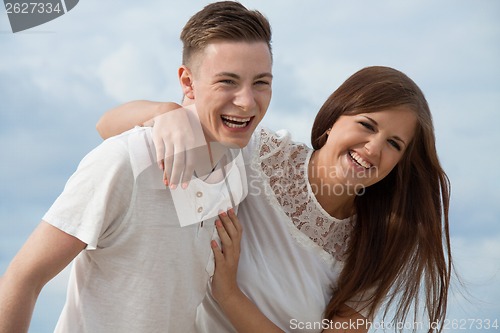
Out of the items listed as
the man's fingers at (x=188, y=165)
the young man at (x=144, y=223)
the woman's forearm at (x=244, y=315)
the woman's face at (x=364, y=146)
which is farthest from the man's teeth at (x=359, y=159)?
the man's fingers at (x=188, y=165)

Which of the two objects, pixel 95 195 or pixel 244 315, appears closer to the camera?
pixel 95 195

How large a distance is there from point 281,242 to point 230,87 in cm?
88

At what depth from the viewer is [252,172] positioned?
2.99 m

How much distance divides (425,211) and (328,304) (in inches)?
25.4

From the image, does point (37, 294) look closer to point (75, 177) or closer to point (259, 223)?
point (75, 177)

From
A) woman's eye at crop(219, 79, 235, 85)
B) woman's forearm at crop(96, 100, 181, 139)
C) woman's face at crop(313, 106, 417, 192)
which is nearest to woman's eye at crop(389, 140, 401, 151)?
woman's face at crop(313, 106, 417, 192)

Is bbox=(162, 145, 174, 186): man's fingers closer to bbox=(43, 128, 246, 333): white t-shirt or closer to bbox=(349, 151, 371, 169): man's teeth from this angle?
bbox=(43, 128, 246, 333): white t-shirt

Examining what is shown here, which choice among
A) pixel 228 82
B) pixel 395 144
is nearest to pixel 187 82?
pixel 228 82

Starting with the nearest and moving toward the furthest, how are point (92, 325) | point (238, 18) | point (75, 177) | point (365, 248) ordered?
point (75, 177), point (92, 325), point (238, 18), point (365, 248)

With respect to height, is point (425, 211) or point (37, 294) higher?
point (37, 294)

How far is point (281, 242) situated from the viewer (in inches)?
121

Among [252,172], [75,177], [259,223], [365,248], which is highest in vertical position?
[75,177]

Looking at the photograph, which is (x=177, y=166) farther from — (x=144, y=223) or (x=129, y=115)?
(x=129, y=115)

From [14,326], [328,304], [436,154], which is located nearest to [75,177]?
[14,326]
